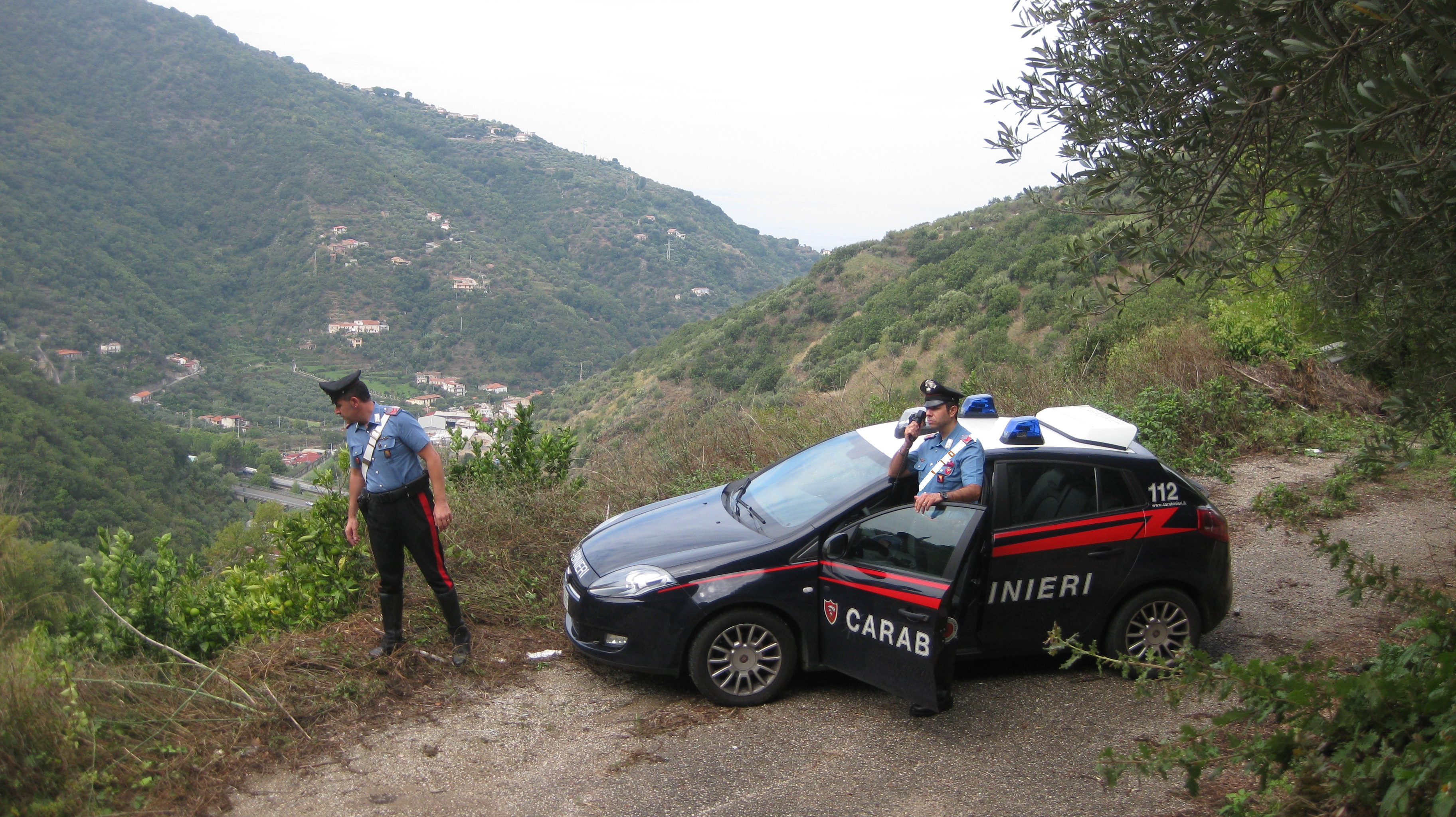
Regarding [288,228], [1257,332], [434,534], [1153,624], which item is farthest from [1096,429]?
[288,228]

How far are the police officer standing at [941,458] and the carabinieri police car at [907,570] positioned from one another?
0.10 m

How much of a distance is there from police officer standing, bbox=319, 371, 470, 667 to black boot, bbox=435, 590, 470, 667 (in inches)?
2.3

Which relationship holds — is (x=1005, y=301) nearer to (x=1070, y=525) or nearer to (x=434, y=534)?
(x=1070, y=525)

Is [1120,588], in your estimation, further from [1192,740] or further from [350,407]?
[350,407]

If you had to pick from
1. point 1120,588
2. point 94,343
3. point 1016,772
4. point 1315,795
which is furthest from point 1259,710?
point 94,343

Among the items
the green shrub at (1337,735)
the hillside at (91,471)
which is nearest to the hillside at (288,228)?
the hillside at (91,471)

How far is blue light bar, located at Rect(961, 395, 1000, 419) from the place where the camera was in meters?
5.50

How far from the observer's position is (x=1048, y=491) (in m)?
5.00

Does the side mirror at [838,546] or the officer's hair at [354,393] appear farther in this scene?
the officer's hair at [354,393]

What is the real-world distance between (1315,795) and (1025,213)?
46271 mm

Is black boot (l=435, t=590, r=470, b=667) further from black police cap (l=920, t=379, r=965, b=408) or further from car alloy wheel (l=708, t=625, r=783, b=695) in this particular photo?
black police cap (l=920, t=379, r=965, b=408)

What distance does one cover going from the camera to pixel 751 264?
111 m

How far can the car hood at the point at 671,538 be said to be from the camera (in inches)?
192

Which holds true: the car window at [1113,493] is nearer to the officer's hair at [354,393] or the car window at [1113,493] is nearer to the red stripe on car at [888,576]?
the red stripe on car at [888,576]
